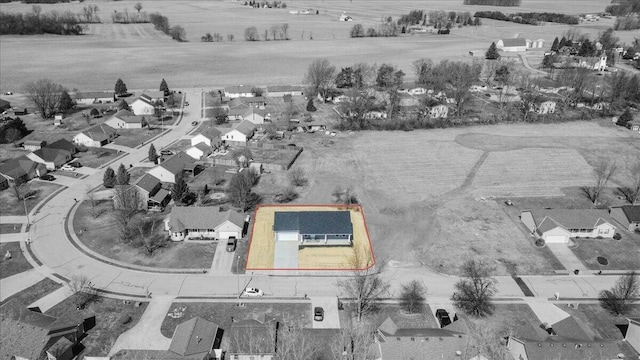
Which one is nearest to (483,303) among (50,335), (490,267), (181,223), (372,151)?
(490,267)

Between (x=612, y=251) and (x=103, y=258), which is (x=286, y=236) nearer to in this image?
(x=103, y=258)

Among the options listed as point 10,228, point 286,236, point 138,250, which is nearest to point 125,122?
point 10,228

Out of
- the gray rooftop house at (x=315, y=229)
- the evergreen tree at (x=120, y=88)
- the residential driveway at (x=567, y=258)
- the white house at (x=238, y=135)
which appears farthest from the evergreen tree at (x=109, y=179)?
the residential driveway at (x=567, y=258)

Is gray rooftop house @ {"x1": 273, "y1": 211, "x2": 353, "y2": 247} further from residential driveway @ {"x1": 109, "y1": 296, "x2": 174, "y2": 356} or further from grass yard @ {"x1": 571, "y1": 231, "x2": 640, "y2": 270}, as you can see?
grass yard @ {"x1": 571, "y1": 231, "x2": 640, "y2": 270}

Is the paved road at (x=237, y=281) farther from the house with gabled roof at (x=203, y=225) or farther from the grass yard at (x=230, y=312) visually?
the house with gabled roof at (x=203, y=225)

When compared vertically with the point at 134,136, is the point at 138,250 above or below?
below

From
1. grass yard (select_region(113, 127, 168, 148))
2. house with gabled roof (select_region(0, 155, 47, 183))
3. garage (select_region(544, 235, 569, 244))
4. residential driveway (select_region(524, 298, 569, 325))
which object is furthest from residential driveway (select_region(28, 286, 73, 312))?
garage (select_region(544, 235, 569, 244))
